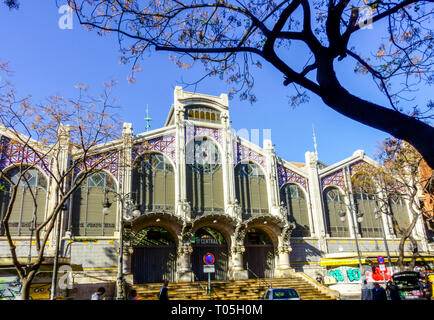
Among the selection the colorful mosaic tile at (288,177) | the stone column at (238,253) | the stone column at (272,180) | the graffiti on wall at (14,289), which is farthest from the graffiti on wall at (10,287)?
the colorful mosaic tile at (288,177)

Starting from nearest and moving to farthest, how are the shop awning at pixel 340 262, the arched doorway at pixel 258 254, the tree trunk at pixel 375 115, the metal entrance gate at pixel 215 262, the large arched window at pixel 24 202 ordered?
the tree trunk at pixel 375 115, the large arched window at pixel 24 202, the metal entrance gate at pixel 215 262, the shop awning at pixel 340 262, the arched doorway at pixel 258 254

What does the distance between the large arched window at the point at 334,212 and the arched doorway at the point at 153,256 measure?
14.0 m

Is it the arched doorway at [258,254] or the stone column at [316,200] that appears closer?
the arched doorway at [258,254]

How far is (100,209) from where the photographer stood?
25.2 metres

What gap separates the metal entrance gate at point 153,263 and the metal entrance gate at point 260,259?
233 inches

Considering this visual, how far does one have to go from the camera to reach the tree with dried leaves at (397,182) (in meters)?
25.6

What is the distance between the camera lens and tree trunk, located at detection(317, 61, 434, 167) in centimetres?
459

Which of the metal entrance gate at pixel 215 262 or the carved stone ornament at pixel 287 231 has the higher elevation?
the carved stone ornament at pixel 287 231

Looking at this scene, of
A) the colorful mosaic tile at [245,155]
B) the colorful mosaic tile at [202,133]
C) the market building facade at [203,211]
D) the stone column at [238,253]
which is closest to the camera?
the market building facade at [203,211]

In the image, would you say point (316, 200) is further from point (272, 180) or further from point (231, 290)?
point (231, 290)

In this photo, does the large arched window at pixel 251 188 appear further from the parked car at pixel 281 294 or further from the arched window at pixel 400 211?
the arched window at pixel 400 211

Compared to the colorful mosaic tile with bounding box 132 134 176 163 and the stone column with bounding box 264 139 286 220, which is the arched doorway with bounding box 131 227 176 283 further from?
the stone column with bounding box 264 139 286 220

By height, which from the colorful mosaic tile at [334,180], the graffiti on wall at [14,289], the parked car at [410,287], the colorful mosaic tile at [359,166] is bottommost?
the parked car at [410,287]
